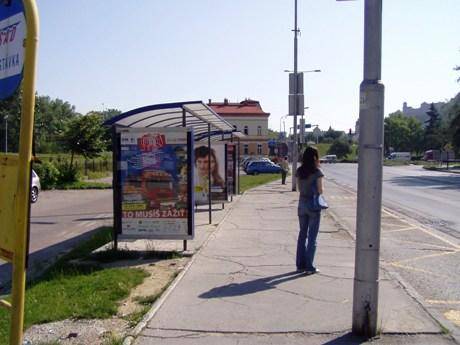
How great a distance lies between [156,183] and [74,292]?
134 inches

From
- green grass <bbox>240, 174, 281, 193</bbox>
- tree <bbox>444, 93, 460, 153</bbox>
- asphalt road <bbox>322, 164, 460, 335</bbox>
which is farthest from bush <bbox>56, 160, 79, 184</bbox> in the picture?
tree <bbox>444, 93, 460, 153</bbox>

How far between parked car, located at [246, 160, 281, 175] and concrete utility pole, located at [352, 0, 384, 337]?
52.9 meters

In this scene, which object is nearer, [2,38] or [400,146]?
[2,38]

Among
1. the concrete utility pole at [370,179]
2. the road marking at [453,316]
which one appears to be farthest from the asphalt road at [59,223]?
the road marking at [453,316]

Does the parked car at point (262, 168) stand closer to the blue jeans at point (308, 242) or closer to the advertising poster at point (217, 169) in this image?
the advertising poster at point (217, 169)

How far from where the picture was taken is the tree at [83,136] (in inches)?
1437

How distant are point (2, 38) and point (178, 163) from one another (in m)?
6.71

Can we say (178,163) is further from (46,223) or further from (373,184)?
(46,223)

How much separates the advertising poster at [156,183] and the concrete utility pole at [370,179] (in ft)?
16.1

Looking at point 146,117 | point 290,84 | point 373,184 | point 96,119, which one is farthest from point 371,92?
point 96,119

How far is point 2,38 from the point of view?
3426 mm

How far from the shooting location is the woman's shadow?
7.00 m

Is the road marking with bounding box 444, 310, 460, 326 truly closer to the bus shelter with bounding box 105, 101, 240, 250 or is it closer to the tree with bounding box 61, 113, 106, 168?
the bus shelter with bounding box 105, 101, 240, 250

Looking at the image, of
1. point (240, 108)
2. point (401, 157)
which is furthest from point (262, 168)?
point (401, 157)
